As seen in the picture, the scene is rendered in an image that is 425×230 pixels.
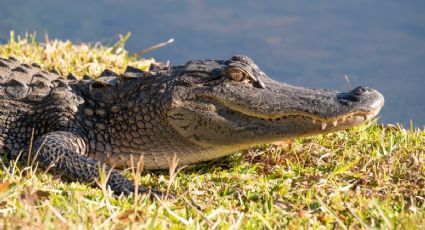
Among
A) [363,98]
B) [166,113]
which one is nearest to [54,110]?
[166,113]

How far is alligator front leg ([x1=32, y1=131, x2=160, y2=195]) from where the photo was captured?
4723mm

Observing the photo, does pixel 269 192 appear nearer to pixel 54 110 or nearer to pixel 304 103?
pixel 304 103

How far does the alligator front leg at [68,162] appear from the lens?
4723mm

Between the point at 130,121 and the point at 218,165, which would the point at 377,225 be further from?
the point at 130,121

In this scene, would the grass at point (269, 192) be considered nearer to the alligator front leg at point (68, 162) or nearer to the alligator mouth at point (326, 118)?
the alligator front leg at point (68, 162)

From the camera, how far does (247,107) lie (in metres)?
5.38

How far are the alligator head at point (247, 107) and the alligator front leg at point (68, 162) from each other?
2.78 feet

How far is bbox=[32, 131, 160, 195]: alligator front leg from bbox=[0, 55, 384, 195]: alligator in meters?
0.01

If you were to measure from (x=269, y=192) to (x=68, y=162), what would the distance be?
1501 millimetres

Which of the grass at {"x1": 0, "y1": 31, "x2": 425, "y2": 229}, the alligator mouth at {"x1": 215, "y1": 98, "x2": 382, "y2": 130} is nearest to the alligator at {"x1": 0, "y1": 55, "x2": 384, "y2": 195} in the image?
the alligator mouth at {"x1": 215, "y1": 98, "x2": 382, "y2": 130}

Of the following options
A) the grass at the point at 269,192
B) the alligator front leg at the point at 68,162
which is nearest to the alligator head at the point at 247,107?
the grass at the point at 269,192

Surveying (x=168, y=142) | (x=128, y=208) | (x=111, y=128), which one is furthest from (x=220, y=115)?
(x=128, y=208)

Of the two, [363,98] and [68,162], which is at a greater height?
[363,98]

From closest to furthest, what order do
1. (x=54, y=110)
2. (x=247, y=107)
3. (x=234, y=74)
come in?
(x=247, y=107) → (x=234, y=74) → (x=54, y=110)
